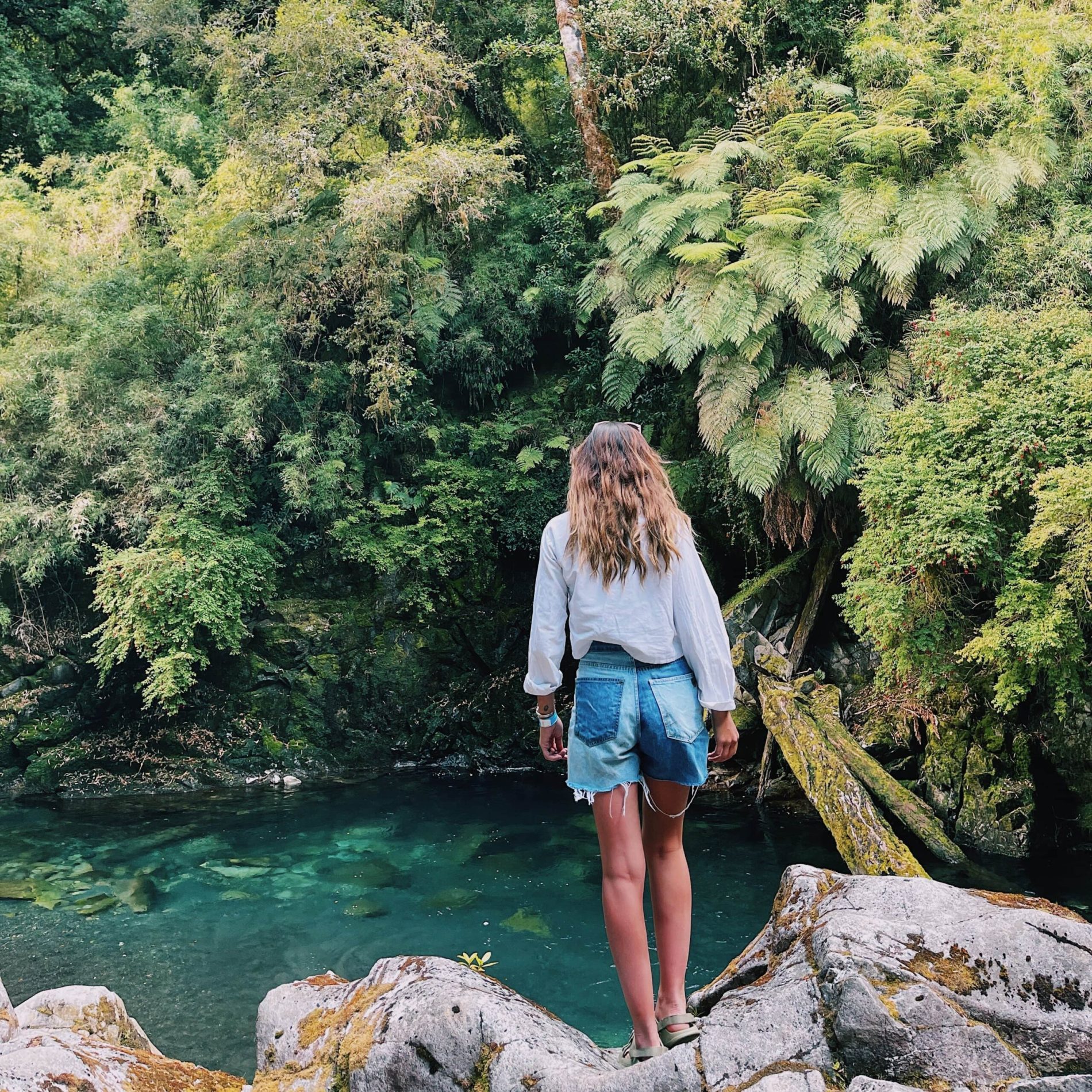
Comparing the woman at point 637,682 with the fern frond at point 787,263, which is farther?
the fern frond at point 787,263

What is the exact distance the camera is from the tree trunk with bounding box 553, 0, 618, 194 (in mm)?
10930

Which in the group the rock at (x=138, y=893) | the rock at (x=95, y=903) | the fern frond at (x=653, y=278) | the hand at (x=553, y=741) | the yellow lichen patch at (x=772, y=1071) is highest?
the fern frond at (x=653, y=278)

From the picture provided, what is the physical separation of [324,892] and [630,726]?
18.8 feet

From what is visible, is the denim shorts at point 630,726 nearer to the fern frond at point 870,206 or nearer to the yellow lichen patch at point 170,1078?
the yellow lichen patch at point 170,1078

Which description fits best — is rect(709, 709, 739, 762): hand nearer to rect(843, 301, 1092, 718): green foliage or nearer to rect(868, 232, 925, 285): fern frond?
rect(843, 301, 1092, 718): green foliage

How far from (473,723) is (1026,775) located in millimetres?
5922

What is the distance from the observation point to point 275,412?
35.1 ft

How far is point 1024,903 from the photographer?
10.2 ft

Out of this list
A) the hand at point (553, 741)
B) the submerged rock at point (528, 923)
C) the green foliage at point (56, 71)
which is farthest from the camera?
the green foliage at point (56, 71)

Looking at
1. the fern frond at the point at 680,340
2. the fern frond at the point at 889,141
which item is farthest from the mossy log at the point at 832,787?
the fern frond at the point at 889,141

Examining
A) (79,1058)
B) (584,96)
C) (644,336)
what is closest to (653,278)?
(644,336)

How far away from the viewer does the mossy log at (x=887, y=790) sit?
7.16 metres

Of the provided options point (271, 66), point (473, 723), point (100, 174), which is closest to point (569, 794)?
point (473, 723)

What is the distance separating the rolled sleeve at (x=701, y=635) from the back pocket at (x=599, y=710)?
0.25 meters
